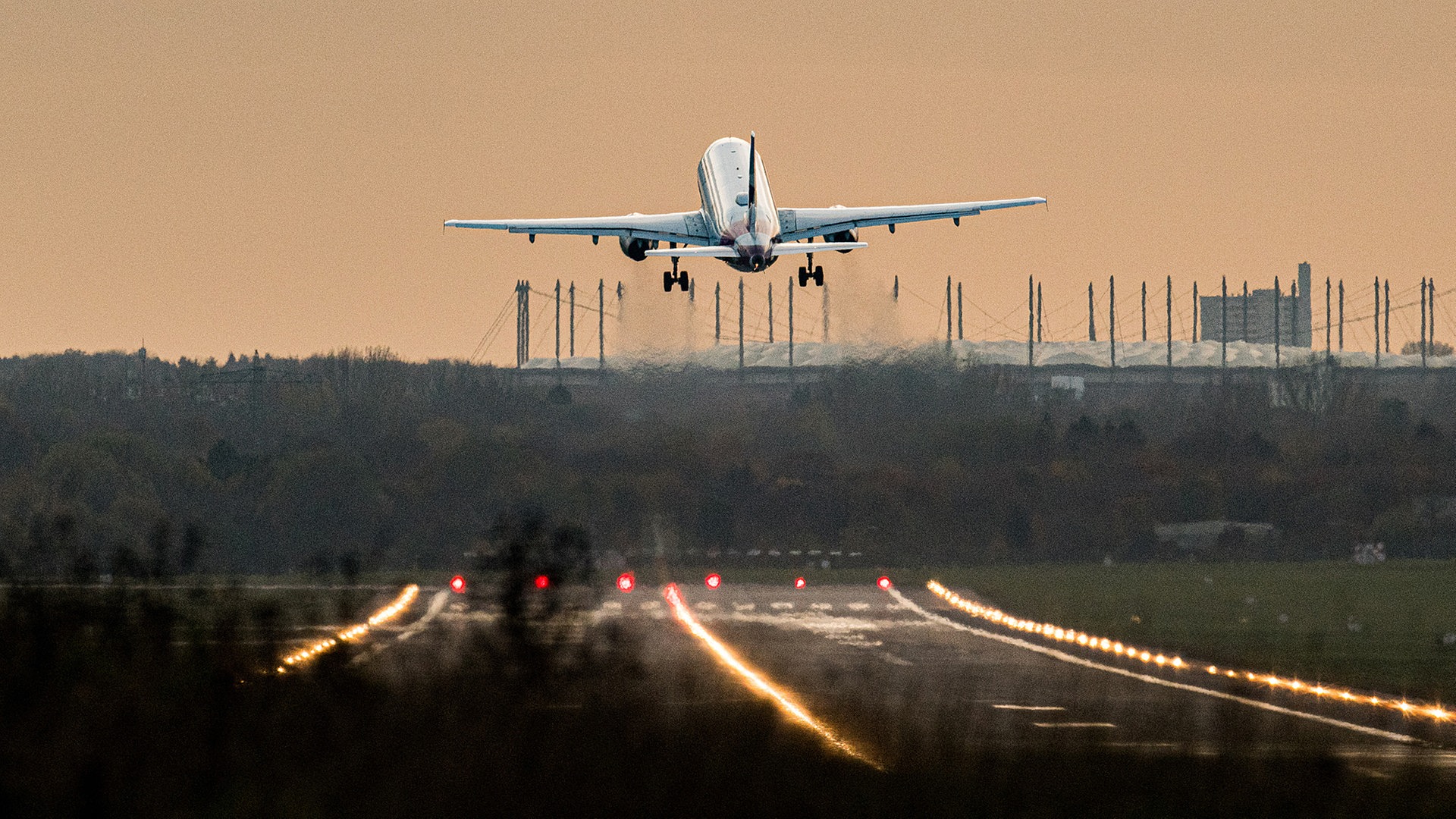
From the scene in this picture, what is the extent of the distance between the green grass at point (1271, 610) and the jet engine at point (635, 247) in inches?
→ 809

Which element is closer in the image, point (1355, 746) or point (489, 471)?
point (1355, 746)

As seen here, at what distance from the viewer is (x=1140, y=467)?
139 metres

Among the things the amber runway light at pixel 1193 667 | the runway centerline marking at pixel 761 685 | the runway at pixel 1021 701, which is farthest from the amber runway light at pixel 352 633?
the amber runway light at pixel 1193 667

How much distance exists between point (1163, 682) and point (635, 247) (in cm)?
2910

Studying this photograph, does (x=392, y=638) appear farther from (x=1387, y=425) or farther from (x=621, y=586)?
(x=1387, y=425)

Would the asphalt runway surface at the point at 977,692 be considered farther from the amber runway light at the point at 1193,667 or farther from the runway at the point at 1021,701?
the amber runway light at the point at 1193,667

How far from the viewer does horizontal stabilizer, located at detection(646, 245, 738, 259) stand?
68.8m

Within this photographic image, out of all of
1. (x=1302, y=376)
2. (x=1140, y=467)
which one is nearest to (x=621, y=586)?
(x=1140, y=467)

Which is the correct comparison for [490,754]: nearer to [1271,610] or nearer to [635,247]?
[635,247]

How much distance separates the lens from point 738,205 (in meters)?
75.8

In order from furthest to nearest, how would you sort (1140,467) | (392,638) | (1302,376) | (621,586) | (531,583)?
(1302,376) → (1140,467) → (621,586) → (392,638) → (531,583)

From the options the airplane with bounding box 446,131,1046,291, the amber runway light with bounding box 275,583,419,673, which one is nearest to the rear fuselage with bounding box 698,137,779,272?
the airplane with bounding box 446,131,1046,291

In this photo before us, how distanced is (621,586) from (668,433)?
1711 centimetres

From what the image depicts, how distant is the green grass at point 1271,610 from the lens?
64000 mm
